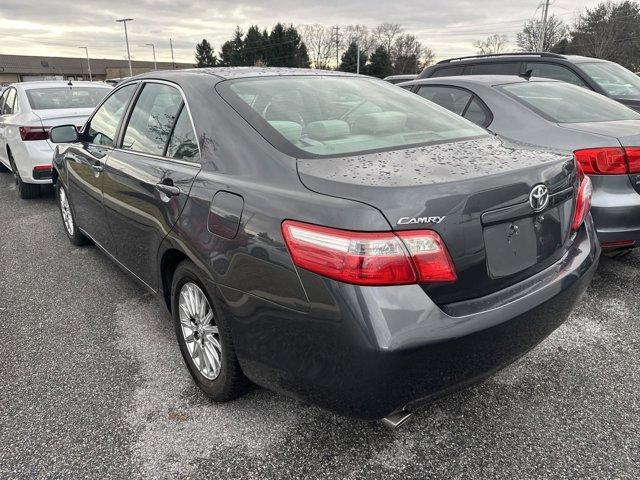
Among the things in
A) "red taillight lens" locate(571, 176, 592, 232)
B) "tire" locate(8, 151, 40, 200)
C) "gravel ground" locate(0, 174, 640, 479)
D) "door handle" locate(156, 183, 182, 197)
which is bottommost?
"gravel ground" locate(0, 174, 640, 479)

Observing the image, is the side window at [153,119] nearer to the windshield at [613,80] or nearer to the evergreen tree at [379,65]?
the windshield at [613,80]

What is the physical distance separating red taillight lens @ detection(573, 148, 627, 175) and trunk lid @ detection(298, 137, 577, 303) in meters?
1.44

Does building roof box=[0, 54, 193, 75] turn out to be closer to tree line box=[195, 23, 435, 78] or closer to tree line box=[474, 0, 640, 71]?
tree line box=[195, 23, 435, 78]

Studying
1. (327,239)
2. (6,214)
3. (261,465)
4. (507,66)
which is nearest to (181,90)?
(327,239)

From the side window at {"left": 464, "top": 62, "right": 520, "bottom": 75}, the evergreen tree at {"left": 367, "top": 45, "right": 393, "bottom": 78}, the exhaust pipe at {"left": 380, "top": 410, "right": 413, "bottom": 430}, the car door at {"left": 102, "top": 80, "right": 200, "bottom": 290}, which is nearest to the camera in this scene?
the exhaust pipe at {"left": 380, "top": 410, "right": 413, "bottom": 430}

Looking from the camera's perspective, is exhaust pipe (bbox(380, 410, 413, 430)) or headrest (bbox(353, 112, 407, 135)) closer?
exhaust pipe (bbox(380, 410, 413, 430))

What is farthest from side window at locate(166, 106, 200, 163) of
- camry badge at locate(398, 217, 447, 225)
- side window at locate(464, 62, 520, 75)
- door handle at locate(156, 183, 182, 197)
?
side window at locate(464, 62, 520, 75)

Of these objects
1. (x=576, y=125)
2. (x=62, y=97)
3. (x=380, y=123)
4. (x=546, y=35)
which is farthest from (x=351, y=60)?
(x=380, y=123)

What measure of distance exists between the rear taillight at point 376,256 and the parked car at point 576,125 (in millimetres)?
1808

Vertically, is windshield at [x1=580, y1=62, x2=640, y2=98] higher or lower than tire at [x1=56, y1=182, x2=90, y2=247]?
higher

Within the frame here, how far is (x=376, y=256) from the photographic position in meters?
1.57

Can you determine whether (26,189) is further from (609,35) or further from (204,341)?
(609,35)

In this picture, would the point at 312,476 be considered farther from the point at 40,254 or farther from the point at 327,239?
the point at 40,254

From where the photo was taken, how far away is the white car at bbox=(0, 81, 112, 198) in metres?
6.20
